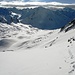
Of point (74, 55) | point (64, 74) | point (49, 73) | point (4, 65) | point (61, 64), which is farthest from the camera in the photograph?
point (4, 65)

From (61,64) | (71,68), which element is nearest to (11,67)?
(61,64)

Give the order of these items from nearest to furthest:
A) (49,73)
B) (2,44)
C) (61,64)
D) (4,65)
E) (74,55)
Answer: (49,73) → (61,64) → (74,55) → (4,65) → (2,44)

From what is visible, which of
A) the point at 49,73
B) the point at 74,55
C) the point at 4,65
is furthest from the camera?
the point at 4,65

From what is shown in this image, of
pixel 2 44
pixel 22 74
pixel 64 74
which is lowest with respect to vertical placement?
pixel 64 74

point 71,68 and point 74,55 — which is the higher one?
point 74,55

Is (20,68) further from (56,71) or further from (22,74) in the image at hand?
(56,71)

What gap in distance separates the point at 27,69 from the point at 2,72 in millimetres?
1996

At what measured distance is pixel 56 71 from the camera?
18266 millimetres

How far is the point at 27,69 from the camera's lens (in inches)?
817

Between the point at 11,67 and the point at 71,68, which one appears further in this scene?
the point at 11,67

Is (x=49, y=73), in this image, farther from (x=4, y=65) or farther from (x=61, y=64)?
(x=4, y=65)

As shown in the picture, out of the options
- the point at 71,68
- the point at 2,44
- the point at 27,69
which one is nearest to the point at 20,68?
the point at 27,69

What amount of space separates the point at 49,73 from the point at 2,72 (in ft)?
14.0

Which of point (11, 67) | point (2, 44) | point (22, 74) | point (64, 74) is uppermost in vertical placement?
point (2, 44)
